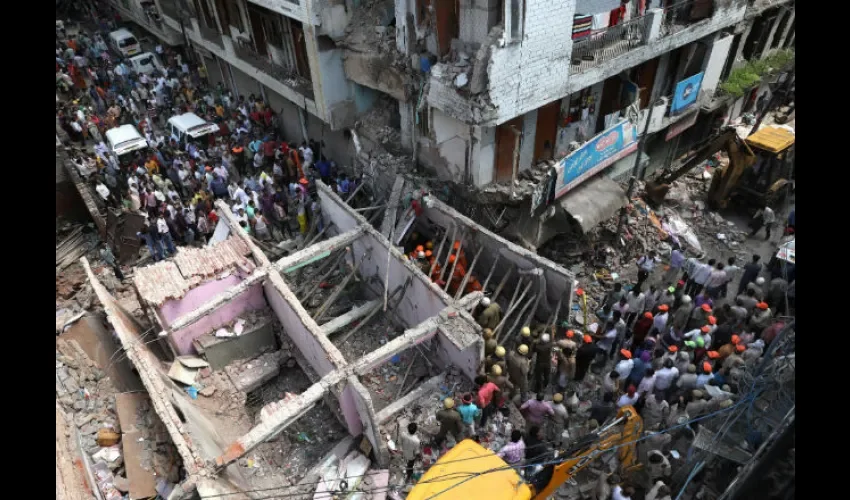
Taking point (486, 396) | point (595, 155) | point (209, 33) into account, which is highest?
point (209, 33)

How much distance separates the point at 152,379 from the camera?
8.52 metres

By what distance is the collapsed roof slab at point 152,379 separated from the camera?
744 cm

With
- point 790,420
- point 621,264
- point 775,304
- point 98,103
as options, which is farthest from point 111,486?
point 98,103

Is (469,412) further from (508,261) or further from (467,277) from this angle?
(508,261)

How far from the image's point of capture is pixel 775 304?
1050 centimetres

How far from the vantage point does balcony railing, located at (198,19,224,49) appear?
18500 millimetres

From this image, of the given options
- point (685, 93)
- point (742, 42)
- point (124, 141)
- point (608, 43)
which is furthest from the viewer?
point (124, 141)

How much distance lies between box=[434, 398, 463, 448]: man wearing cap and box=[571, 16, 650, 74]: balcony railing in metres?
8.26

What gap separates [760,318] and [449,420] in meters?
6.49

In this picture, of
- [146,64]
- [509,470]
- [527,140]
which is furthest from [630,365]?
[146,64]

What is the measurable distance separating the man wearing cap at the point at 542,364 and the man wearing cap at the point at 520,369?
1.01 feet

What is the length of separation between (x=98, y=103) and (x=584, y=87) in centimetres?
1961
